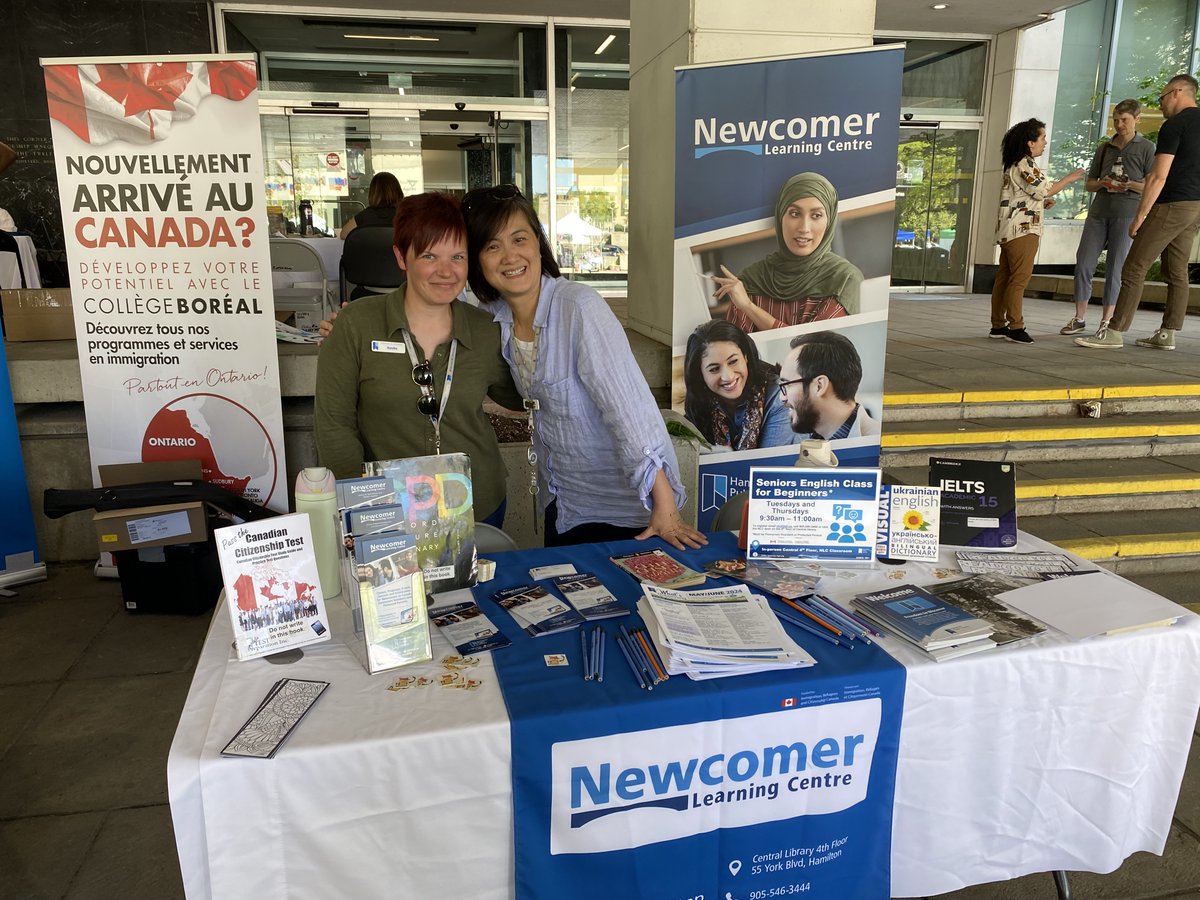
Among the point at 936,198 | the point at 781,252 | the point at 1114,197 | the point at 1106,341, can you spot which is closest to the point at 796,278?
the point at 781,252

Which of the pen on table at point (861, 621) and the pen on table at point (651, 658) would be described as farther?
the pen on table at point (861, 621)

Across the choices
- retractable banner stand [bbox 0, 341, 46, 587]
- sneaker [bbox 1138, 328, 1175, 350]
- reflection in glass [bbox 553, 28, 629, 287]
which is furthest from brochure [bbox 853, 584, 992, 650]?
reflection in glass [bbox 553, 28, 629, 287]

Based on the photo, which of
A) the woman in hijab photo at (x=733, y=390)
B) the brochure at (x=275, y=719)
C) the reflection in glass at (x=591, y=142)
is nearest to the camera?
the brochure at (x=275, y=719)

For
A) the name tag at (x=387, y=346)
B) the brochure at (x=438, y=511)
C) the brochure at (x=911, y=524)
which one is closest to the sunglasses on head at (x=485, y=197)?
the name tag at (x=387, y=346)

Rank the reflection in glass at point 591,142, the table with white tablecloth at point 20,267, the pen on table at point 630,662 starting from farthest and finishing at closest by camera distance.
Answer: the reflection in glass at point 591,142
the table with white tablecloth at point 20,267
the pen on table at point 630,662

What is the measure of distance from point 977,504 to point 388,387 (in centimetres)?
141

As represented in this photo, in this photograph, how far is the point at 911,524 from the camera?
1728mm

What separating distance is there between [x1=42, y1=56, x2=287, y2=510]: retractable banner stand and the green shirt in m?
1.36

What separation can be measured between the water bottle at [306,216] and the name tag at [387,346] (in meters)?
6.60

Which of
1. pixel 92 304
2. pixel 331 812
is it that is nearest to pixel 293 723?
pixel 331 812

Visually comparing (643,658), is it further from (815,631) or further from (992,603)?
(992,603)

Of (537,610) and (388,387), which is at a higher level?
(388,387)

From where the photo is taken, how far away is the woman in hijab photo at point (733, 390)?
10.4ft

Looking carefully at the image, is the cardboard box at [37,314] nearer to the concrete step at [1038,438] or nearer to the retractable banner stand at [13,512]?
the retractable banner stand at [13,512]
